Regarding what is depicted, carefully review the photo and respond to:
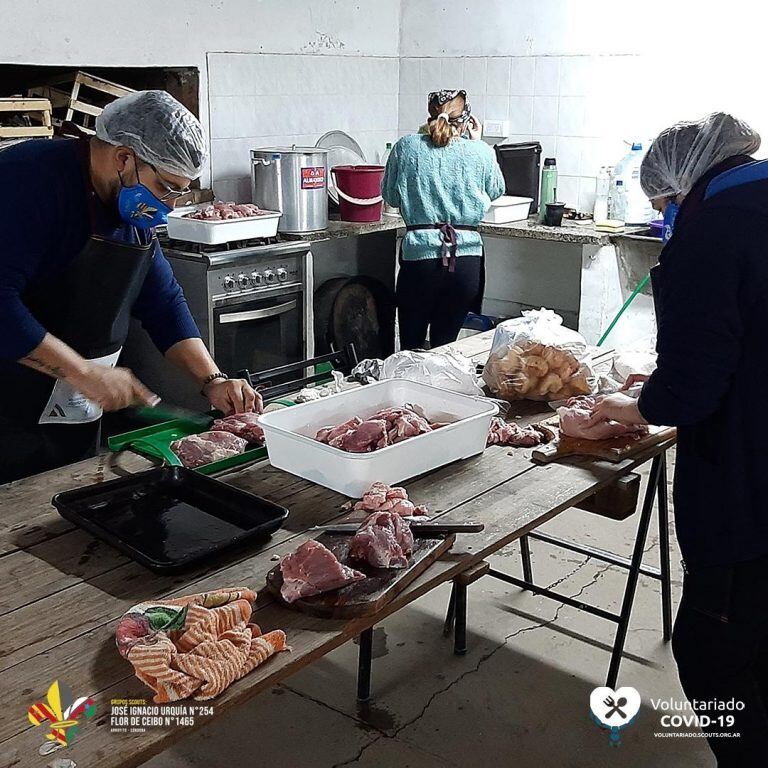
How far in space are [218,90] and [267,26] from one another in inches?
24.8

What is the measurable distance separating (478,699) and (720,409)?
5.06 feet

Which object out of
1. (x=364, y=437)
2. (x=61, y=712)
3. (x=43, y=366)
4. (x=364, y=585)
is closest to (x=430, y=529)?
(x=364, y=585)

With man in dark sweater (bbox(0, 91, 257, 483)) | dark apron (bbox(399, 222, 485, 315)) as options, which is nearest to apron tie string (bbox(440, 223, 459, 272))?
→ dark apron (bbox(399, 222, 485, 315))

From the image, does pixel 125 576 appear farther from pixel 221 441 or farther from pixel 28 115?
pixel 28 115

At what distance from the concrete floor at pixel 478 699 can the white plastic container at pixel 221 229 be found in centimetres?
240

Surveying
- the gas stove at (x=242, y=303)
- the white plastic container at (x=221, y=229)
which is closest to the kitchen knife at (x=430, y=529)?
the gas stove at (x=242, y=303)

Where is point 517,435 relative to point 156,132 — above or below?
below

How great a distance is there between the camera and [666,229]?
307 centimetres

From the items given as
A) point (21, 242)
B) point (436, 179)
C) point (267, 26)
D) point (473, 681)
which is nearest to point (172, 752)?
point (473, 681)

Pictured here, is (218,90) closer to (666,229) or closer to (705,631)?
(666,229)

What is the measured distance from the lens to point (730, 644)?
7.42ft

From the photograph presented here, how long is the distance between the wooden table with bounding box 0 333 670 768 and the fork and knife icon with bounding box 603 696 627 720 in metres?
0.94

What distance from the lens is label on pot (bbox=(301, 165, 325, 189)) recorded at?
5.77 m

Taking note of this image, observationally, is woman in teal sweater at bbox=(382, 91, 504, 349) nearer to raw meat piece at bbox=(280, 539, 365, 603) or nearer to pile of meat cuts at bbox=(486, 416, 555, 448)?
pile of meat cuts at bbox=(486, 416, 555, 448)
